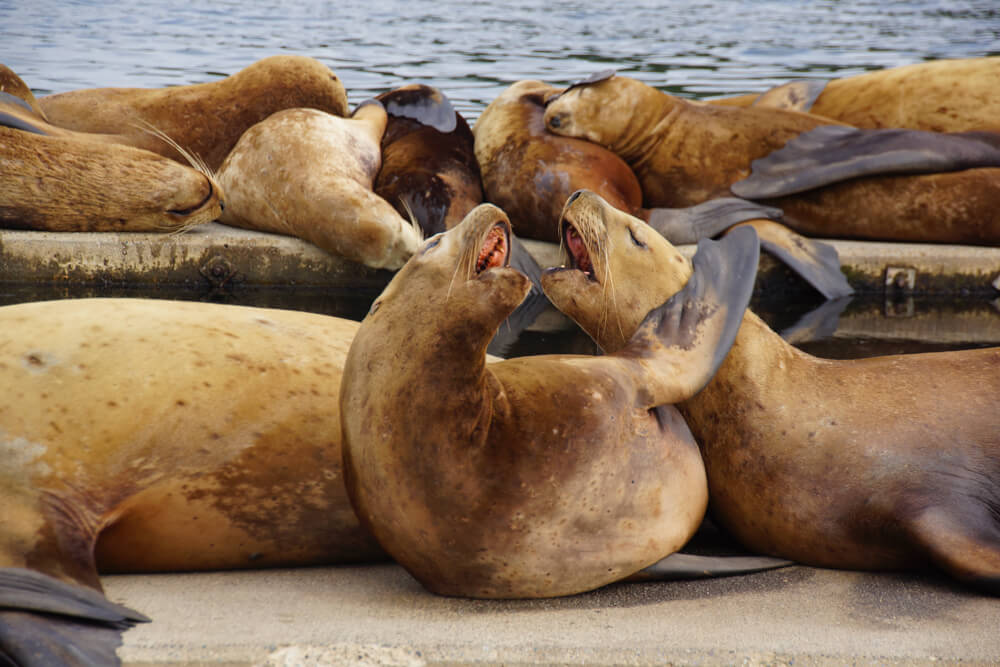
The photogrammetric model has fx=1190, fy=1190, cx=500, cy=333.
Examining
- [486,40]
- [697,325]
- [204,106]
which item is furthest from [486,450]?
[486,40]

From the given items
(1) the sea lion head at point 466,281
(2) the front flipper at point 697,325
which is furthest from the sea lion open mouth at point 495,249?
(2) the front flipper at point 697,325

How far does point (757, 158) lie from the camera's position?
6551 mm

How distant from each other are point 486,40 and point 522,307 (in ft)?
58.9

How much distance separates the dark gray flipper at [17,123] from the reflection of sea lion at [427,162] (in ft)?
5.89

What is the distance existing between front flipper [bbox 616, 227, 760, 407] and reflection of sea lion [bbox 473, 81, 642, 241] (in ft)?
10.5

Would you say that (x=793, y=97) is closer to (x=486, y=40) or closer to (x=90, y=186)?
(x=90, y=186)

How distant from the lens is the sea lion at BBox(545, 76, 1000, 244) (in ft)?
20.4

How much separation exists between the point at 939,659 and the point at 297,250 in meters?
4.81

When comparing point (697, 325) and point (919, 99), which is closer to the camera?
point (697, 325)

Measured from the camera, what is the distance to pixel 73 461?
252 cm

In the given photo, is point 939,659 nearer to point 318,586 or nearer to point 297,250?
point 318,586

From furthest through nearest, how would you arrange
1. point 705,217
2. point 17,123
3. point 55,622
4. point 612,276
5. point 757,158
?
point 757,158
point 705,217
point 17,123
point 612,276
point 55,622

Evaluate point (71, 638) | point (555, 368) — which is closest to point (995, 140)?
point (555, 368)

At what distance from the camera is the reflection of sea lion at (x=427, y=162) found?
20.9 feet
